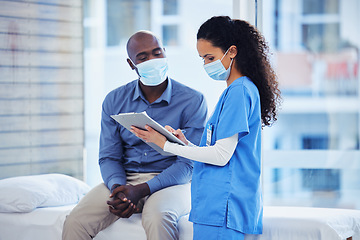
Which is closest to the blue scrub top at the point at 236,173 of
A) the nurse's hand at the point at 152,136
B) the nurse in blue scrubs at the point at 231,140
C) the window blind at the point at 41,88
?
the nurse in blue scrubs at the point at 231,140

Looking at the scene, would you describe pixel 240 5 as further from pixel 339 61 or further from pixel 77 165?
pixel 77 165

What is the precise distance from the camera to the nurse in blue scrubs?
1.74 meters

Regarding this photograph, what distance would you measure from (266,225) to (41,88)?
6.31 feet

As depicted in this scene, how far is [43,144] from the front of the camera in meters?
3.31

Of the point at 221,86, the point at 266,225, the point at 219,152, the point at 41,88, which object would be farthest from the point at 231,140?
the point at 41,88

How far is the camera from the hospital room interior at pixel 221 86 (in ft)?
10.1

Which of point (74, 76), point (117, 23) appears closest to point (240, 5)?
point (117, 23)

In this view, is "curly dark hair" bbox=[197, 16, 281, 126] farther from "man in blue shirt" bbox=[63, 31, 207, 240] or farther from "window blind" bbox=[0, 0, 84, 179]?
"window blind" bbox=[0, 0, 84, 179]

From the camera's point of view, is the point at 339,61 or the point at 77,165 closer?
the point at 339,61

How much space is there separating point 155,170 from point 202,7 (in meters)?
1.30

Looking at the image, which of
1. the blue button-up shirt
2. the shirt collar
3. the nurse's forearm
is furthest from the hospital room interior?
the nurse's forearm

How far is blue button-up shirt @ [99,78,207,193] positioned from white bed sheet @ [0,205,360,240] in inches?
9.9

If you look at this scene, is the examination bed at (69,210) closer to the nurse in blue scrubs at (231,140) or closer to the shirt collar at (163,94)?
the nurse in blue scrubs at (231,140)

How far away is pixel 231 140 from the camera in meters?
1.74
